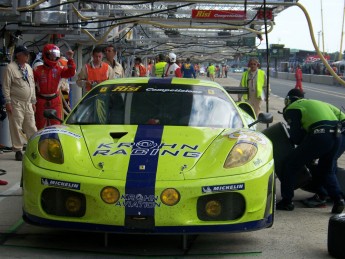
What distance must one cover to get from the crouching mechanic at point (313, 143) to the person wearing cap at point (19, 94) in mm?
4277

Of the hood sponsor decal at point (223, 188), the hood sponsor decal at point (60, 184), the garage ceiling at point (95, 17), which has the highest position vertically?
the garage ceiling at point (95, 17)

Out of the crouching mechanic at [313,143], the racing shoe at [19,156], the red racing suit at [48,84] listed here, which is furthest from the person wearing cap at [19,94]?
the crouching mechanic at [313,143]

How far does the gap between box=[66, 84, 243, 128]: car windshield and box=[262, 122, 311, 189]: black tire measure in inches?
36.1

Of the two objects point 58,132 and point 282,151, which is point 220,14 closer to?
point 282,151

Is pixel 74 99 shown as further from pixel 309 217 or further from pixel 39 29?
pixel 309 217

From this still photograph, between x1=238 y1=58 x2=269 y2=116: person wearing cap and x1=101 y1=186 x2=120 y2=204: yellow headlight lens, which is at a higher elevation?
x1=238 y1=58 x2=269 y2=116: person wearing cap

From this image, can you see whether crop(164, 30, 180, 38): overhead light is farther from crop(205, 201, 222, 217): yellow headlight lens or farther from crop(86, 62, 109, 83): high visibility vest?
crop(205, 201, 222, 217): yellow headlight lens

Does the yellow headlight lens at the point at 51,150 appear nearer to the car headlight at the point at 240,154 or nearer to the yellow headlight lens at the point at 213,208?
the yellow headlight lens at the point at 213,208

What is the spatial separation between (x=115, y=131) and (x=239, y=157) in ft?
3.72

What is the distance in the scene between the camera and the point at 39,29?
10.8 m

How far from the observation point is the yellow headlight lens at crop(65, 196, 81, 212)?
15.5 ft

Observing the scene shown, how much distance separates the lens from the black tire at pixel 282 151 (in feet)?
21.8

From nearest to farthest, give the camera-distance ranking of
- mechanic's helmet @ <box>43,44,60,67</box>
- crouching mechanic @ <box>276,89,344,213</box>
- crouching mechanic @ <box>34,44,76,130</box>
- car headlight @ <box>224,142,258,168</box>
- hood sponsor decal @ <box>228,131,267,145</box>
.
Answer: car headlight @ <box>224,142,258,168</box> < hood sponsor decal @ <box>228,131,267,145</box> < crouching mechanic @ <box>276,89,344,213</box> < mechanic's helmet @ <box>43,44,60,67</box> < crouching mechanic @ <box>34,44,76,130</box>

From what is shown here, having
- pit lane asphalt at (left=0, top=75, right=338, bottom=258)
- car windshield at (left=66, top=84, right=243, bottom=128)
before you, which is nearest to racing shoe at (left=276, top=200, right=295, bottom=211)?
pit lane asphalt at (left=0, top=75, right=338, bottom=258)
